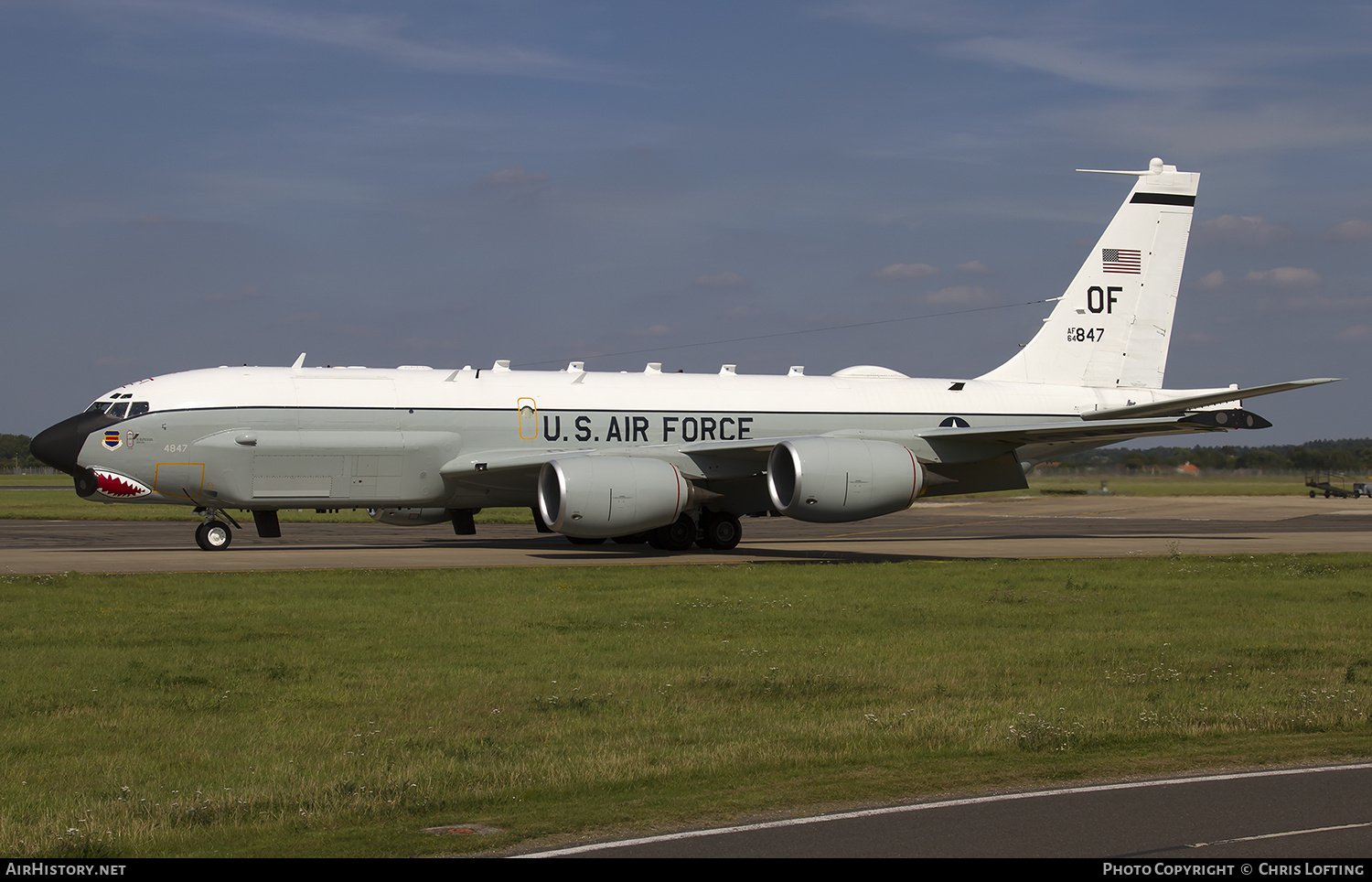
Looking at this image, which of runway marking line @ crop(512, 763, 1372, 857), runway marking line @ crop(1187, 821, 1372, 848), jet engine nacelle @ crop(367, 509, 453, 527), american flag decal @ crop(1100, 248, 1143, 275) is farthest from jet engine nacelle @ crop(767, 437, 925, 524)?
runway marking line @ crop(1187, 821, 1372, 848)

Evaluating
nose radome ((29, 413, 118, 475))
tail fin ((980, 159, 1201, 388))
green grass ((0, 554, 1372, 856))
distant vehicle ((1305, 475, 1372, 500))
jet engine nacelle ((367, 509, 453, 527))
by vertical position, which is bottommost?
distant vehicle ((1305, 475, 1372, 500))

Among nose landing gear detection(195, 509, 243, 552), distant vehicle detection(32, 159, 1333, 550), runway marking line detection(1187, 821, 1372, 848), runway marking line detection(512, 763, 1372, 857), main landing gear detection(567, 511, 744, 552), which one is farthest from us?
main landing gear detection(567, 511, 744, 552)

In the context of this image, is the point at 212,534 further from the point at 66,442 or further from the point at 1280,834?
the point at 1280,834

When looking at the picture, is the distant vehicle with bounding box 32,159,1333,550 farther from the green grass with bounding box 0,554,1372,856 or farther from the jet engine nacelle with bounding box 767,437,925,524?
the green grass with bounding box 0,554,1372,856

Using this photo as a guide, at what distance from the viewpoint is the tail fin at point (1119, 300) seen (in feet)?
117

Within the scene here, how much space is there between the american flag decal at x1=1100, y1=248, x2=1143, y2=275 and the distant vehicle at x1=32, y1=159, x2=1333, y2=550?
3.72 meters

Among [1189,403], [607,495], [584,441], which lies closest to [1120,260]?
[1189,403]

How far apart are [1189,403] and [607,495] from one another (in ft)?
45.2

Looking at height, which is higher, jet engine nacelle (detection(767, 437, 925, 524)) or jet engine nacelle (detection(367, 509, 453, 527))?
jet engine nacelle (detection(767, 437, 925, 524))

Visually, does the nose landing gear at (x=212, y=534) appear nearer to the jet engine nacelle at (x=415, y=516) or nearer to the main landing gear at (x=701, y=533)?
the jet engine nacelle at (x=415, y=516)

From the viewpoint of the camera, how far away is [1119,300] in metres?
35.9

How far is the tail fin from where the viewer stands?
35.8 metres

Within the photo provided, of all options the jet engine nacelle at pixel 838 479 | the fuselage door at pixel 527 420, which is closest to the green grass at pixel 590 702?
the jet engine nacelle at pixel 838 479
